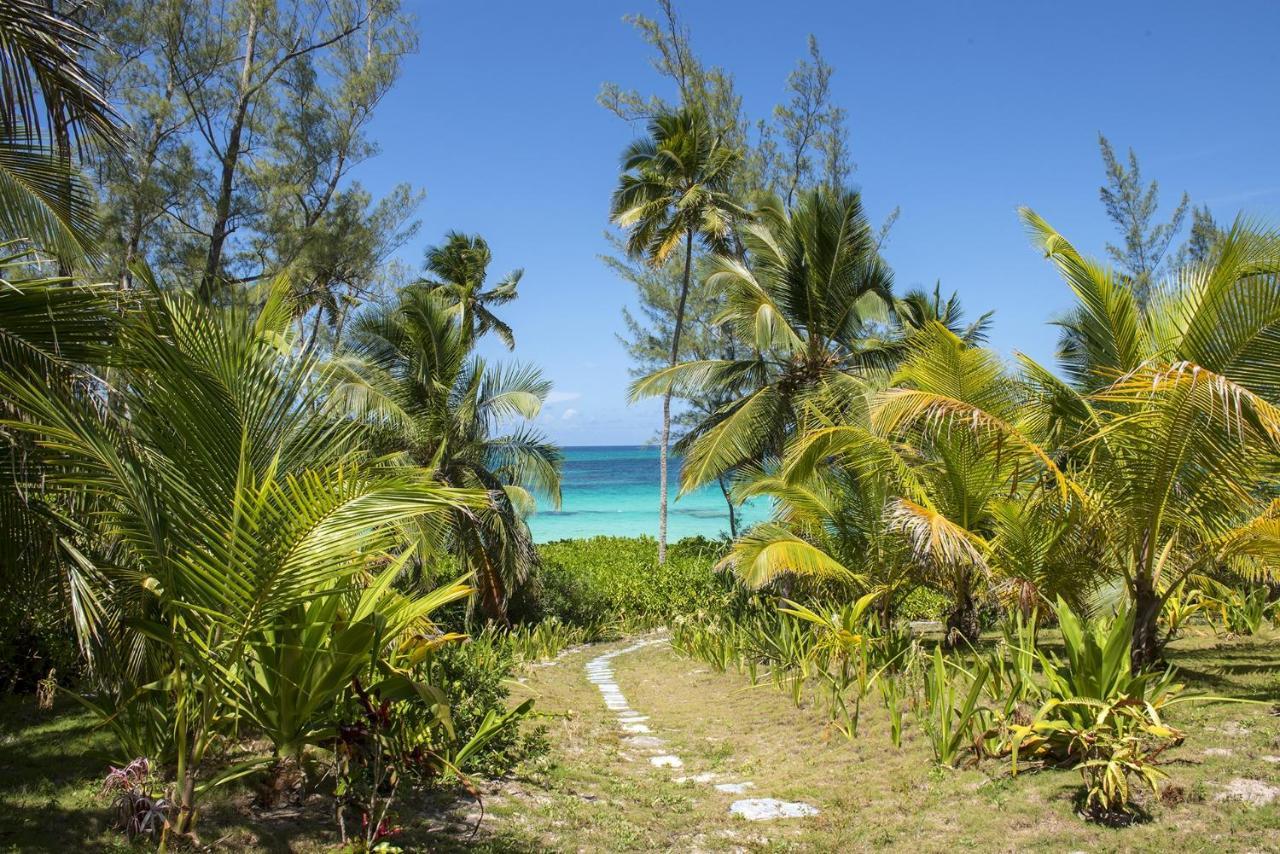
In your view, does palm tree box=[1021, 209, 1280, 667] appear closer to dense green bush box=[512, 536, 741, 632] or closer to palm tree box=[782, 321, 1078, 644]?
palm tree box=[782, 321, 1078, 644]

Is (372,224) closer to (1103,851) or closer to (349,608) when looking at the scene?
(349,608)

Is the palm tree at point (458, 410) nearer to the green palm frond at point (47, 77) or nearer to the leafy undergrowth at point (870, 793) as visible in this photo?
the leafy undergrowth at point (870, 793)

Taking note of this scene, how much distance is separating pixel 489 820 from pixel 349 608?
4.73 ft

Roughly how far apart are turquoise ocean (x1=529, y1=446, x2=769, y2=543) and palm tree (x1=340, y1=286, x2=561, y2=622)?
76.9 ft

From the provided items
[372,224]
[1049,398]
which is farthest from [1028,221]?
[372,224]

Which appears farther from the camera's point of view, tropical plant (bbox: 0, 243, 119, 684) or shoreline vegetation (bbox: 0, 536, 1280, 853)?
shoreline vegetation (bbox: 0, 536, 1280, 853)

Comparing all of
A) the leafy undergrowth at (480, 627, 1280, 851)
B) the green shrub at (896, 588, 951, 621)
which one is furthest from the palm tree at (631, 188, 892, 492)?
the leafy undergrowth at (480, 627, 1280, 851)

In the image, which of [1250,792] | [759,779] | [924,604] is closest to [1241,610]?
[924,604]

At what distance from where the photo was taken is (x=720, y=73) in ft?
71.5

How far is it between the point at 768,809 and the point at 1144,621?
10.7 ft

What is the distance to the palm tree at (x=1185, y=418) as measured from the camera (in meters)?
5.54

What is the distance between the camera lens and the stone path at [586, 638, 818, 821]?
524 centimetres

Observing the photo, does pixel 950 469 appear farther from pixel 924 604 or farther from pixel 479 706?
pixel 924 604

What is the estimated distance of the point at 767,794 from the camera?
5.64m
